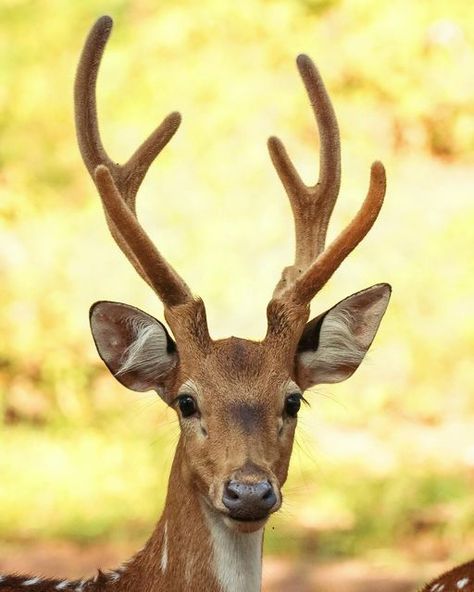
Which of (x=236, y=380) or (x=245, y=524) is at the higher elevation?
(x=236, y=380)

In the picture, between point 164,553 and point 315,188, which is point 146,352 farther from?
point 315,188

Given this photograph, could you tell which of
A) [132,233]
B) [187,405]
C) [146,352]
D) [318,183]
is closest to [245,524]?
[187,405]

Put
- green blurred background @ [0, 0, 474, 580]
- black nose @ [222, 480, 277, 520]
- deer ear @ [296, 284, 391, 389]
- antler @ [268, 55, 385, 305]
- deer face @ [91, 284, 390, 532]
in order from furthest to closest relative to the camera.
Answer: green blurred background @ [0, 0, 474, 580], antler @ [268, 55, 385, 305], deer ear @ [296, 284, 391, 389], deer face @ [91, 284, 390, 532], black nose @ [222, 480, 277, 520]

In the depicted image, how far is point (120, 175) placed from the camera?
472 cm

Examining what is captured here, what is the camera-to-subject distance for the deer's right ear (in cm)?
414

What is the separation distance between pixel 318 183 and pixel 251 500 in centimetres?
136

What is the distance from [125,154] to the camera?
1034cm

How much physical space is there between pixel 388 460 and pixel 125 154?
2.86m

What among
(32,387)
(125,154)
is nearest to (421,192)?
(125,154)

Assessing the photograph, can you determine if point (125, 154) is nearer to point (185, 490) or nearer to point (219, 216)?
point (219, 216)

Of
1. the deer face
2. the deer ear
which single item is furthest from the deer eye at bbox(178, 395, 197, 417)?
the deer ear

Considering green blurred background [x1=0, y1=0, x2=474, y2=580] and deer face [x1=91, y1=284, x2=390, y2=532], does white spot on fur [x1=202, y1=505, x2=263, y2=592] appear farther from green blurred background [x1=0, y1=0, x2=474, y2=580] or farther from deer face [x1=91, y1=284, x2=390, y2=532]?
green blurred background [x1=0, y1=0, x2=474, y2=580]

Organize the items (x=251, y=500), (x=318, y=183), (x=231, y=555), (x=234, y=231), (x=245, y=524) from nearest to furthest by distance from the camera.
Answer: (x=251, y=500)
(x=245, y=524)
(x=231, y=555)
(x=318, y=183)
(x=234, y=231)

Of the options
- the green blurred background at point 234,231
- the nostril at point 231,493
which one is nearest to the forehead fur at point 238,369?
the nostril at point 231,493
